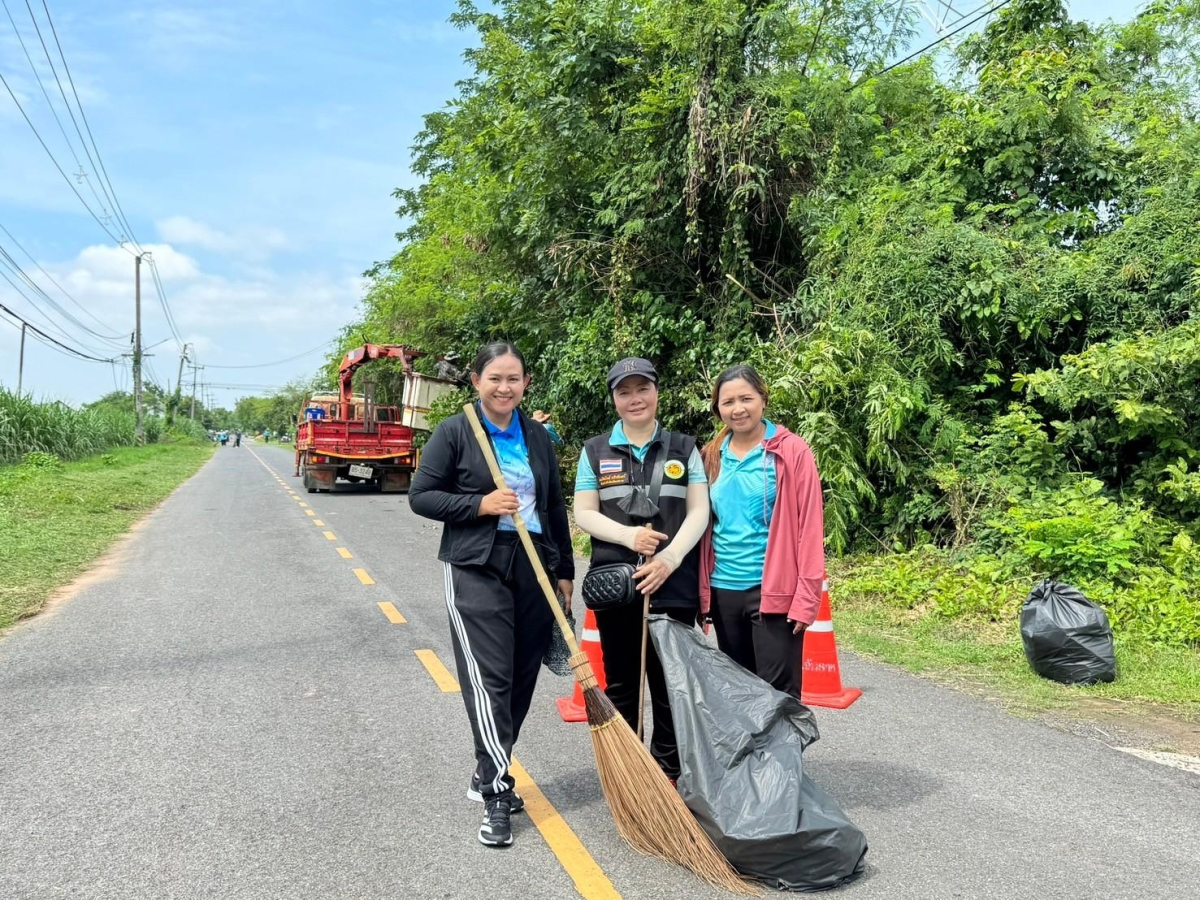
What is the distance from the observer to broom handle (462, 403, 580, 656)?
333 cm

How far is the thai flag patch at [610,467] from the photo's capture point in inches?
131

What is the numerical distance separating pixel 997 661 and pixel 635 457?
3.93 m

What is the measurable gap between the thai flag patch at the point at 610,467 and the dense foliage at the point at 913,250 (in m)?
4.73

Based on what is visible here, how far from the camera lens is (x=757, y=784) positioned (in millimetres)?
2879

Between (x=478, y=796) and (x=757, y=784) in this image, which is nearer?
(x=757, y=784)

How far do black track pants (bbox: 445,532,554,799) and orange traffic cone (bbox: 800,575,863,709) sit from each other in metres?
1.23

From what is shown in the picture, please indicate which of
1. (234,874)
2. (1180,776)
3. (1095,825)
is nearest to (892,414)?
(1180,776)

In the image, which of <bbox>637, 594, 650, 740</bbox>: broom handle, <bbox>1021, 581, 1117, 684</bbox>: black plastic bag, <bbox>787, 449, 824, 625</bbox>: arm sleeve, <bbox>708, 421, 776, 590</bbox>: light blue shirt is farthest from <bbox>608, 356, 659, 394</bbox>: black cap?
<bbox>1021, 581, 1117, 684</bbox>: black plastic bag

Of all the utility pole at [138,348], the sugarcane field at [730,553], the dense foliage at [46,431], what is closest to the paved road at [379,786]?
the sugarcane field at [730,553]

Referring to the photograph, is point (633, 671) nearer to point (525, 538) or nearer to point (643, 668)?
point (643, 668)

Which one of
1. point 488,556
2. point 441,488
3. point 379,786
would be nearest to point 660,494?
point 488,556

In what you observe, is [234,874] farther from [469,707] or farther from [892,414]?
[892,414]

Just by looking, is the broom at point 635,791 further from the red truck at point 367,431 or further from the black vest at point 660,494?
the red truck at point 367,431

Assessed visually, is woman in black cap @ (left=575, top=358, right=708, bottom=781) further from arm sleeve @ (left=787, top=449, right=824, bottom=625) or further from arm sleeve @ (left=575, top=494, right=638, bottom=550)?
arm sleeve @ (left=787, top=449, right=824, bottom=625)
